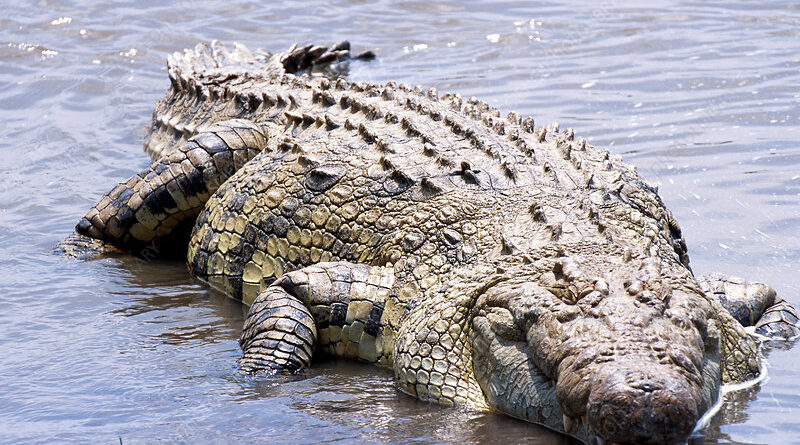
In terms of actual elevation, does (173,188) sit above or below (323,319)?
above

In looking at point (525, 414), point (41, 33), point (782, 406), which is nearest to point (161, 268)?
point (525, 414)

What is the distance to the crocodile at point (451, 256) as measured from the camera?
380cm

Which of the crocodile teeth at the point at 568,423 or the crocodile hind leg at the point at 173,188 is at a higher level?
the crocodile hind leg at the point at 173,188

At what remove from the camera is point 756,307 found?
5449 mm

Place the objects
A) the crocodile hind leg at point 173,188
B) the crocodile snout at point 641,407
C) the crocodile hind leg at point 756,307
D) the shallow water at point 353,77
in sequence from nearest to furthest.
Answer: the crocodile snout at point 641,407
the shallow water at point 353,77
the crocodile hind leg at point 756,307
the crocodile hind leg at point 173,188

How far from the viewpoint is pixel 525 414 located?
4.13 meters

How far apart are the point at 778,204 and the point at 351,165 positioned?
3.40 metres

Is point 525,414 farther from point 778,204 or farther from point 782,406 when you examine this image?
point 778,204

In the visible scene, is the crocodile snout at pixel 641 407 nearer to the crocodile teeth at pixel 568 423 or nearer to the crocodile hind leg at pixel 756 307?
the crocodile teeth at pixel 568 423

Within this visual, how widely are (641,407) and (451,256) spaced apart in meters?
1.63

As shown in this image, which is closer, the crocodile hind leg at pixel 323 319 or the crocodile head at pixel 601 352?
the crocodile head at pixel 601 352

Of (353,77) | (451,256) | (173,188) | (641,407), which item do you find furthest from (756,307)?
(353,77)

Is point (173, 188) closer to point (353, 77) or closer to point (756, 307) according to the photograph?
point (756, 307)

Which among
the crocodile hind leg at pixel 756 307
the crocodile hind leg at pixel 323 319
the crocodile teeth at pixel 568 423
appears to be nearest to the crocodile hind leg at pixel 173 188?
the crocodile hind leg at pixel 323 319
